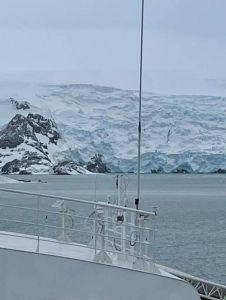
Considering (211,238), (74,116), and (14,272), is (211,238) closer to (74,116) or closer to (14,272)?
(14,272)

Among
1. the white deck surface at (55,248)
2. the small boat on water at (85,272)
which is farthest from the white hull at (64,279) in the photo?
the white deck surface at (55,248)

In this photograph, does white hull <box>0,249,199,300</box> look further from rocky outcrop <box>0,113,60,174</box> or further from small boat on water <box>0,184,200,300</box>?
rocky outcrop <box>0,113,60,174</box>

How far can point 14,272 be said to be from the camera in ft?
27.2

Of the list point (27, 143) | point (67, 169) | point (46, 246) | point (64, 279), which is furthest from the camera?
point (67, 169)

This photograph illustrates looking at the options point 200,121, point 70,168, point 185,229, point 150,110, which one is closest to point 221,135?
point 200,121

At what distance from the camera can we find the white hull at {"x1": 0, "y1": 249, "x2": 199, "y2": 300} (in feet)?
27.2

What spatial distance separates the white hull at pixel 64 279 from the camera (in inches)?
327

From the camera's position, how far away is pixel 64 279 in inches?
331

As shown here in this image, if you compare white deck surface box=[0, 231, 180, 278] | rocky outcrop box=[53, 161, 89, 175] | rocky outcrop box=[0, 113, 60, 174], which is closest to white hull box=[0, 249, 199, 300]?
white deck surface box=[0, 231, 180, 278]

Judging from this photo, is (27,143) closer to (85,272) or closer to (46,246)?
(46,246)

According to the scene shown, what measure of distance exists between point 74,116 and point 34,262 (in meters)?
134

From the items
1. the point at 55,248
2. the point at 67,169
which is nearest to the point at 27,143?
the point at 67,169

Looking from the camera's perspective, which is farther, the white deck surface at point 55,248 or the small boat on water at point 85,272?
the white deck surface at point 55,248

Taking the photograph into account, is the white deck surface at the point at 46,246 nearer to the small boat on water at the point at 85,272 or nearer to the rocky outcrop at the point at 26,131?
the small boat on water at the point at 85,272
